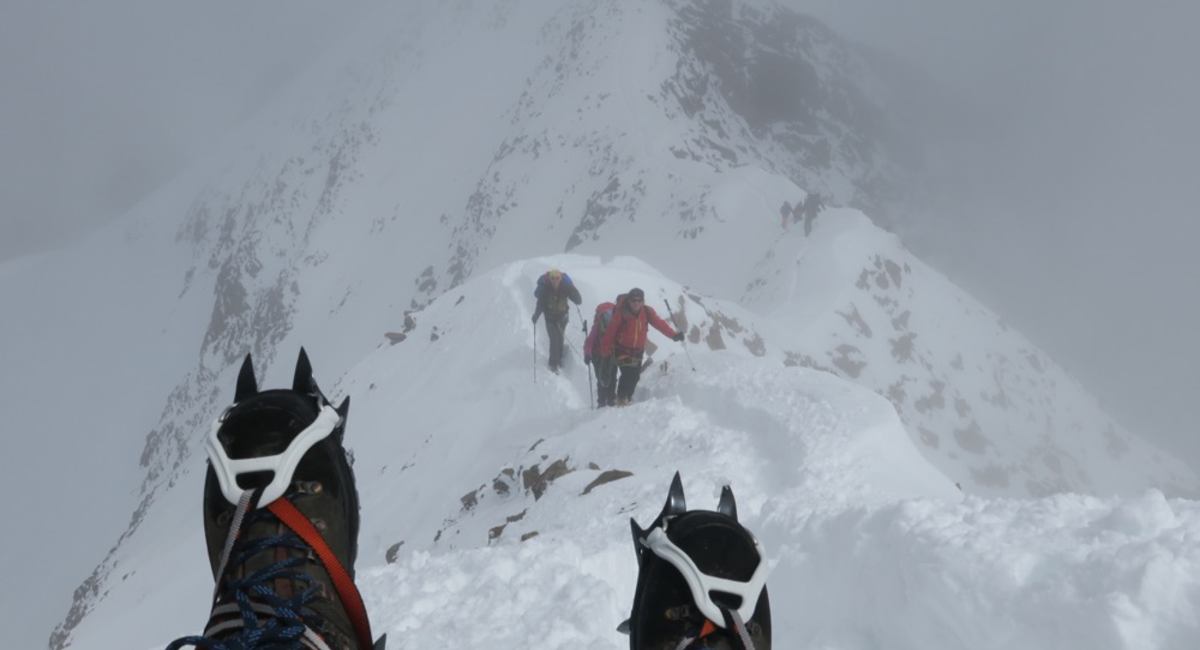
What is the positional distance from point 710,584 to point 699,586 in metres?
0.04

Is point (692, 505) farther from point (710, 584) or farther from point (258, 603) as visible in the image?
point (258, 603)

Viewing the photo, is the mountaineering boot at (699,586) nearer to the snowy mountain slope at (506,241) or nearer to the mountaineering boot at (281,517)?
the mountaineering boot at (281,517)

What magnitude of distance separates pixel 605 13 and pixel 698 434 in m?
61.9

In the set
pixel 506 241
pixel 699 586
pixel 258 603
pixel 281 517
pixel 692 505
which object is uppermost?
pixel 699 586

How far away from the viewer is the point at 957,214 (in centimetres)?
7081

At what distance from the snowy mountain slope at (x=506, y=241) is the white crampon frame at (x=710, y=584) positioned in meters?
11.8

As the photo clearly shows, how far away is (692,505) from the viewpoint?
636 cm

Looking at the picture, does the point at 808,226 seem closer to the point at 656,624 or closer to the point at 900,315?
the point at 900,315

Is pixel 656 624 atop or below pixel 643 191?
atop

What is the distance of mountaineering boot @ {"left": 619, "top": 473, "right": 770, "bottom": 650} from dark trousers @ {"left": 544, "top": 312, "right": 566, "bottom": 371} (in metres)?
10.4

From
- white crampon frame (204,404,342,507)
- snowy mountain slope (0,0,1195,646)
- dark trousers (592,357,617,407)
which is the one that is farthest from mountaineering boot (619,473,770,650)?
snowy mountain slope (0,0,1195,646)

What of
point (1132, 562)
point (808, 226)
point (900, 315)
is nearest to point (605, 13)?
point (808, 226)

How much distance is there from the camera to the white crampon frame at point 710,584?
262cm

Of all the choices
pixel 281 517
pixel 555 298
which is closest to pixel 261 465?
pixel 281 517
